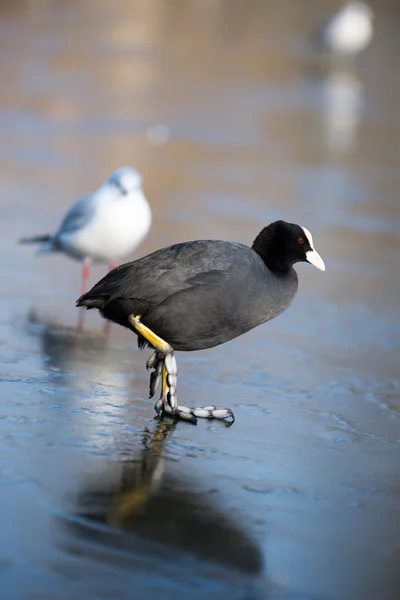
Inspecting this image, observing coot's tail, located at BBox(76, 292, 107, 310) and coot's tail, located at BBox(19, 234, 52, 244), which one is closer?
coot's tail, located at BBox(76, 292, 107, 310)

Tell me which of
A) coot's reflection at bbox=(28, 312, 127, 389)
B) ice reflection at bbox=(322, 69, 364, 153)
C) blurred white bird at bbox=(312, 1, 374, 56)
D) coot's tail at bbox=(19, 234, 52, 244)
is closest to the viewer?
coot's reflection at bbox=(28, 312, 127, 389)

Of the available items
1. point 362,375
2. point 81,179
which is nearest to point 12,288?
point 362,375

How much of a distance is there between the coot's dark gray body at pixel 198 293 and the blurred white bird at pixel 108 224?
8.46 feet

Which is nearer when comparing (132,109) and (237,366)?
(237,366)

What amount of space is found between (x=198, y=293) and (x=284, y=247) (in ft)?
2.05

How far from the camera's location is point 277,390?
246 inches

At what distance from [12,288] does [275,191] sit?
4.80 m

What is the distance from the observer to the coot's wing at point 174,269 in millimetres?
5535

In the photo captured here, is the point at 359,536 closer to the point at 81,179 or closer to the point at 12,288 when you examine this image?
the point at 12,288

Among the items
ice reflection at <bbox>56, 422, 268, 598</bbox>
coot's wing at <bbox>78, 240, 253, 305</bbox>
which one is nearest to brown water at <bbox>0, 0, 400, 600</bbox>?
ice reflection at <bbox>56, 422, 268, 598</bbox>

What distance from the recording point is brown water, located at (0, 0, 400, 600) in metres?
3.91

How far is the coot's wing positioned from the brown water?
1.85 feet

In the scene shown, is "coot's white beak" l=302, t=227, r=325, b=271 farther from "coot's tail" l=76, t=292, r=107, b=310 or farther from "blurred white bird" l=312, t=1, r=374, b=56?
"blurred white bird" l=312, t=1, r=374, b=56

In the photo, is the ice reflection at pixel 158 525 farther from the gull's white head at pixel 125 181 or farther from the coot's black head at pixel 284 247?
the gull's white head at pixel 125 181
